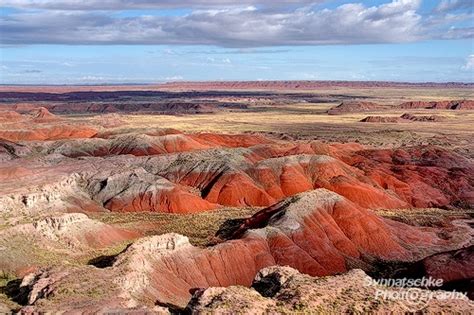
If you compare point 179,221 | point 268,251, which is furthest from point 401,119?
point 268,251

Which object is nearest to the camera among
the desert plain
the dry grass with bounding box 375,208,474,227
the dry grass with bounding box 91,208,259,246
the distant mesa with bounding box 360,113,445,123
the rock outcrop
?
the rock outcrop

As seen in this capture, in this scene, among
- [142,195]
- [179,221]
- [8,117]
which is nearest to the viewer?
[179,221]

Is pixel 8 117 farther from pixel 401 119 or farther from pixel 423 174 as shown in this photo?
pixel 401 119

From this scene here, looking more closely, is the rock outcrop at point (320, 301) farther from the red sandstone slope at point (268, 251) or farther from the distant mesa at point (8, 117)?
the distant mesa at point (8, 117)

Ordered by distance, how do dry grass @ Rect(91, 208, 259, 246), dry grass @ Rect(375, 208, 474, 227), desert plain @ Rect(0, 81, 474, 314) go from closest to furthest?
desert plain @ Rect(0, 81, 474, 314) < dry grass @ Rect(91, 208, 259, 246) < dry grass @ Rect(375, 208, 474, 227)

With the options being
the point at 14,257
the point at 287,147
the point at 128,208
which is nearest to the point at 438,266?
the point at 14,257

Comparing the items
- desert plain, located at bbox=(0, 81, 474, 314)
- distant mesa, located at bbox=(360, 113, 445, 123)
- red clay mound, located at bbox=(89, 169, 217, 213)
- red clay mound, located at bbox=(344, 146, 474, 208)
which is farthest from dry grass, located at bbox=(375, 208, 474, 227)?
distant mesa, located at bbox=(360, 113, 445, 123)

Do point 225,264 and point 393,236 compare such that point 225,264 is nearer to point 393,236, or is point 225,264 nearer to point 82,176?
point 393,236

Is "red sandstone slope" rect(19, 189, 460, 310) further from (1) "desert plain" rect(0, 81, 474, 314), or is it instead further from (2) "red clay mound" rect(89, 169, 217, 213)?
(2) "red clay mound" rect(89, 169, 217, 213)
